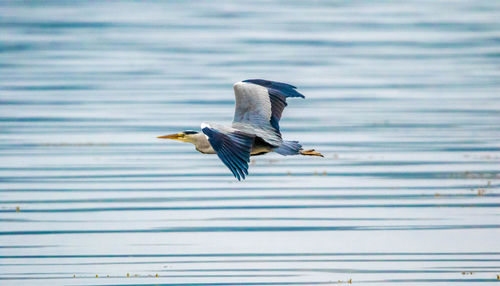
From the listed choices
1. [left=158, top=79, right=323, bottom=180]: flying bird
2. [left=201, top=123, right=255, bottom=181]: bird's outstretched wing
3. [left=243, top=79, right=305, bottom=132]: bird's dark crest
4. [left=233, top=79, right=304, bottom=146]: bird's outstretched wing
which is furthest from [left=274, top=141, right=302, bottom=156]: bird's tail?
[left=243, top=79, right=305, bottom=132]: bird's dark crest

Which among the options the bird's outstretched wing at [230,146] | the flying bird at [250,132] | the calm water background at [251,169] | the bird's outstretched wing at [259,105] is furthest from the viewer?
the bird's outstretched wing at [259,105]

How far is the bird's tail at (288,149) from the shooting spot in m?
10.4

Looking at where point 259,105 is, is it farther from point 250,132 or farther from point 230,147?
point 230,147

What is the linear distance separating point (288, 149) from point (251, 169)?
19.1 ft

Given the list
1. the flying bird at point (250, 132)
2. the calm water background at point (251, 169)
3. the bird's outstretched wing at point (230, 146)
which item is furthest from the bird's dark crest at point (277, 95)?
the bird's outstretched wing at point (230, 146)

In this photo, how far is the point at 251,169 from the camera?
1636 cm

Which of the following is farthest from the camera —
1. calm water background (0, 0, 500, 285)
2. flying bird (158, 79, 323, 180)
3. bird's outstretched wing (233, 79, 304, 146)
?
bird's outstretched wing (233, 79, 304, 146)

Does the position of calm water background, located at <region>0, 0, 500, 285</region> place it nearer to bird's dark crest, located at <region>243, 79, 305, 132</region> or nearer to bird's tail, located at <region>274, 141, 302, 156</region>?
bird's tail, located at <region>274, 141, 302, 156</region>

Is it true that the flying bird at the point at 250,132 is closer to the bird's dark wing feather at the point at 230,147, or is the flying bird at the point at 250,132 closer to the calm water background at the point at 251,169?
the bird's dark wing feather at the point at 230,147

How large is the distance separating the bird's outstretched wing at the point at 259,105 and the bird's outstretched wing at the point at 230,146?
95cm

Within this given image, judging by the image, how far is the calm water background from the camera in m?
11.1

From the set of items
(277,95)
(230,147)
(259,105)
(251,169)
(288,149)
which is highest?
(251,169)

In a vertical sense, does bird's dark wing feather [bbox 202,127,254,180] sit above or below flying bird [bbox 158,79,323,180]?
below

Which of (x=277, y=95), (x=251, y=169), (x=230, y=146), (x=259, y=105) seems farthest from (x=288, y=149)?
(x=251, y=169)
